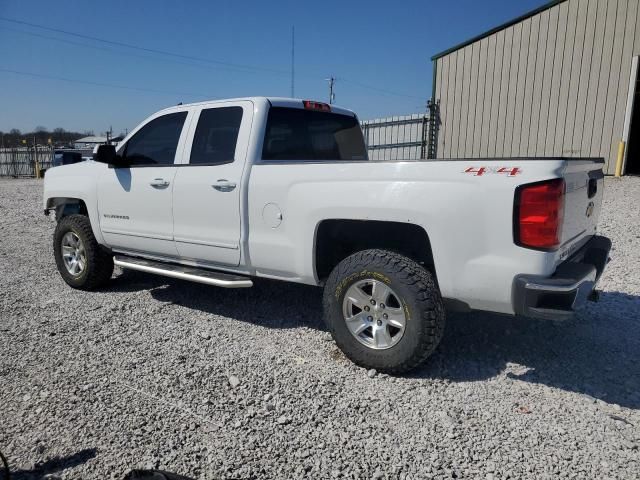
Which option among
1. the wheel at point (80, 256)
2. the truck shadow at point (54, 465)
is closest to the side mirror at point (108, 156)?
the wheel at point (80, 256)

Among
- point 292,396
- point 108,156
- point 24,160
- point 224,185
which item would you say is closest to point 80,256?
point 108,156

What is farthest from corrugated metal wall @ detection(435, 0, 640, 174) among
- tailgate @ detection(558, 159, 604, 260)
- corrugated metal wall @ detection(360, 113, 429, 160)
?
tailgate @ detection(558, 159, 604, 260)

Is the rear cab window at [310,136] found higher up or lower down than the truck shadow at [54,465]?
higher up

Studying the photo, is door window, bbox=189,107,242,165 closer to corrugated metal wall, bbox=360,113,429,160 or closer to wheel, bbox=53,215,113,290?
wheel, bbox=53,215,113,290

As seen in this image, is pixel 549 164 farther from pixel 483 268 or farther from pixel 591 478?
pixel 591 478

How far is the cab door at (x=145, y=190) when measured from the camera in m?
4.44

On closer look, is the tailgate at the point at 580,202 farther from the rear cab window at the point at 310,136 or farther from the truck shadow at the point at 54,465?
the truck shadow at the point at 54,465

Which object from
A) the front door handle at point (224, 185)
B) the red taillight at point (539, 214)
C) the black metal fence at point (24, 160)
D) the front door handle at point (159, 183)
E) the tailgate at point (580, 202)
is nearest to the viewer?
the red taillight at point (539, 214)

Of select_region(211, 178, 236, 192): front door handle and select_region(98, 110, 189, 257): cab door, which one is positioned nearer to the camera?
select_region(211, 178, 236, 192): front door handle

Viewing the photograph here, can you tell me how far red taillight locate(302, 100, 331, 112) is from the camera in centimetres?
448

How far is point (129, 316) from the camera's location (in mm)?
4406

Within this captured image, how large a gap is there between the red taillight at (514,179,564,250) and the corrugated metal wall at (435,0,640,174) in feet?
35.4

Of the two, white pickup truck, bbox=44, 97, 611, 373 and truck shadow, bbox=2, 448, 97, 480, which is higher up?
white pickup truck, bbox=44, 97, 611, 373

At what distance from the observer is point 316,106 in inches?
180
